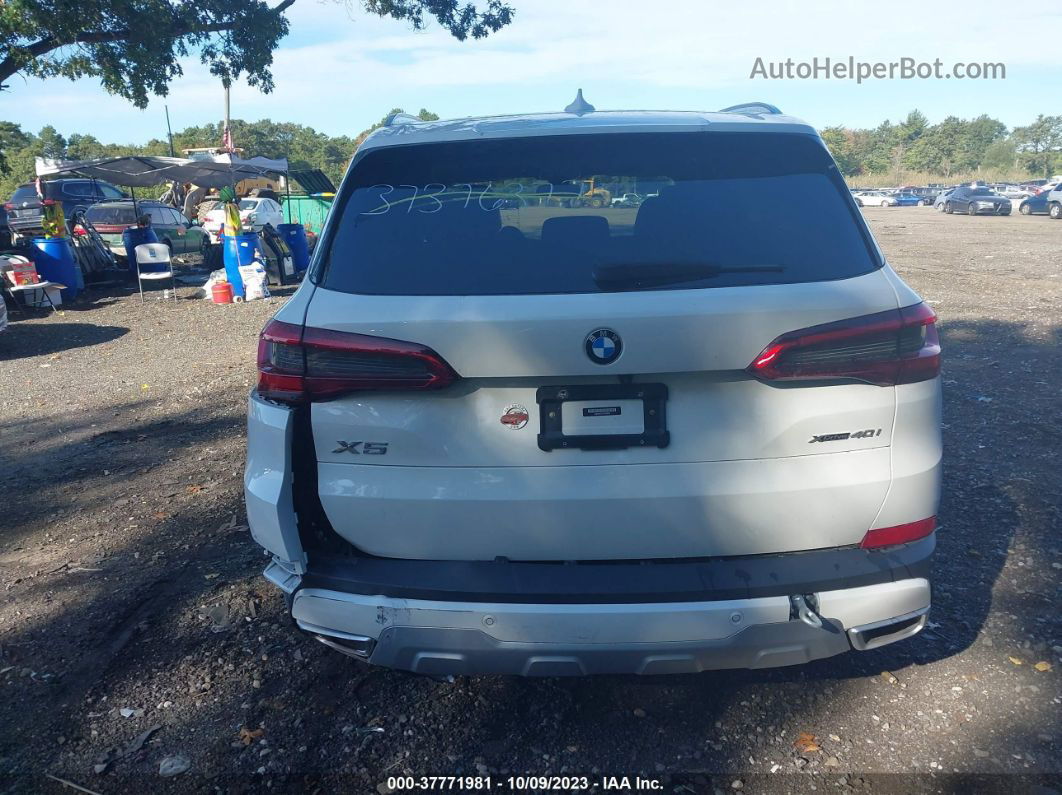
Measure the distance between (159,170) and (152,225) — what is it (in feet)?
19.3

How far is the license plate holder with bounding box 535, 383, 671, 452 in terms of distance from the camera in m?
2.39

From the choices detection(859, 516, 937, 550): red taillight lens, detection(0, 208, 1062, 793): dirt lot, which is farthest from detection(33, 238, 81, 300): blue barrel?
detection(859, 516, 937, 550): red taillight lens

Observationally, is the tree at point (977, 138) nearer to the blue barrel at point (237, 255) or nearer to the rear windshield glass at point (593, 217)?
the blue barrel at point (237, 255)

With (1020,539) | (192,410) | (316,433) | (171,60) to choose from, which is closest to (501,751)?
(316,433)

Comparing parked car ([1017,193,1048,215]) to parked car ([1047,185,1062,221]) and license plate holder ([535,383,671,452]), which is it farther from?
license plate holder ([535,383,671,452])

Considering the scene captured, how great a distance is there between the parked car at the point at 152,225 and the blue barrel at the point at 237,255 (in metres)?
5.79

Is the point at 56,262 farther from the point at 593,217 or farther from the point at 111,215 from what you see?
the point at 593,217

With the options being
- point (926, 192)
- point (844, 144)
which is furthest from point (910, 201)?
point (844, 144)

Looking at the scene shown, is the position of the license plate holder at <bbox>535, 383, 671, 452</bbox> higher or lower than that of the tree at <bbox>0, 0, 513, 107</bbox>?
lower

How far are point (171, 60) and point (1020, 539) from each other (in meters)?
17.0

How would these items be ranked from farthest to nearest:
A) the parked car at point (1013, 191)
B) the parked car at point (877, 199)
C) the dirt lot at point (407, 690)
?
the parked car at point (877, 199) < the parked car at point (1013, 191) < the dirt lot at point (407, 690)

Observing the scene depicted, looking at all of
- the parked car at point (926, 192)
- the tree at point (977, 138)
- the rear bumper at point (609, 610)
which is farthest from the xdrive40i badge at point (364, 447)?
the tree at point (977, 138)

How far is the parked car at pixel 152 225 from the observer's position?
20.1 metres

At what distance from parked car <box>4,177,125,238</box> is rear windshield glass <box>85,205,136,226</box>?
617 mm
